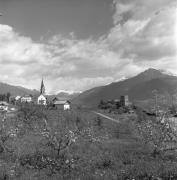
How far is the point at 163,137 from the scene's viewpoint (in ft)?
61.3

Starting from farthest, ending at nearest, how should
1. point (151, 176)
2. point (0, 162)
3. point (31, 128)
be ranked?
point (31, 128) < point (0, 162) < point (151, 176)

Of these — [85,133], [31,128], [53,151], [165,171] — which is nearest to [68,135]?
[53,151]

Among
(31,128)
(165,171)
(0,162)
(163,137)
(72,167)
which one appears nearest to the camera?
(165,171)

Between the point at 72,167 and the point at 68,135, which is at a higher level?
the point at 68,135

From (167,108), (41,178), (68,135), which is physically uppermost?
(167,108)

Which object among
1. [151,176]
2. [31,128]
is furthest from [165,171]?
[31,128]

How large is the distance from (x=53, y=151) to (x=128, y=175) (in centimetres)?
715

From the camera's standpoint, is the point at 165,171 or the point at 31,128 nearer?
the point at 165,171

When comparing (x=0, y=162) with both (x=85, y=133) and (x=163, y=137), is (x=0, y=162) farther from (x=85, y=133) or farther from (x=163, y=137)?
(x=85, y=133)

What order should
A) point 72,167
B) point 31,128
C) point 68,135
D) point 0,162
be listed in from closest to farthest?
point 72,167
point 0,162
point 68,135
point 31,128

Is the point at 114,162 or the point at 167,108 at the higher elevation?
the point at 167,108

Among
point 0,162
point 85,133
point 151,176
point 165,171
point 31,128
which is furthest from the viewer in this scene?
point 31,128

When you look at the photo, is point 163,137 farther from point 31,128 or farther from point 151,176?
point 31,128

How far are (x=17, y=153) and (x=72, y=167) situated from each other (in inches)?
203
